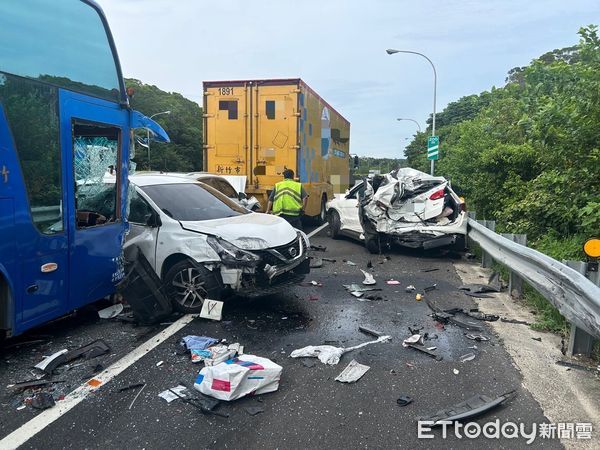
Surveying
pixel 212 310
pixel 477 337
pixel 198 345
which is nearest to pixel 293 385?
pixel 198 345

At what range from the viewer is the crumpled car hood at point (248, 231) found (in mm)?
5535

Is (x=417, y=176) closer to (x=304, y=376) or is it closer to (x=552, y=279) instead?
(x=552, y=279)

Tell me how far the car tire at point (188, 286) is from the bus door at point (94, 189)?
2.10 ft

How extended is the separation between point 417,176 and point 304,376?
7099 millimetres

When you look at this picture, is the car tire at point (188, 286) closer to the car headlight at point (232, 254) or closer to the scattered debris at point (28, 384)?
the car headlight at point (232, 254)

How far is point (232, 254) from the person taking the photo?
17.7 ft

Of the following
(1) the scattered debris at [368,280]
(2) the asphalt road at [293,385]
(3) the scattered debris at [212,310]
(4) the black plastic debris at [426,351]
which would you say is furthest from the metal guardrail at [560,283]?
(3) the scattered debris at [212,310]

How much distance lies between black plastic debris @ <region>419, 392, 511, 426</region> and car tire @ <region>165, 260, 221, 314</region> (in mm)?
2915

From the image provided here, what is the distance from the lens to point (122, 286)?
5367mm

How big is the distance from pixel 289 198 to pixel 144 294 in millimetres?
4439

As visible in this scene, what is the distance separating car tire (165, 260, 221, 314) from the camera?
18.1 ft

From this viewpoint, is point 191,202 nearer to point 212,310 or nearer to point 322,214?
point 212,310

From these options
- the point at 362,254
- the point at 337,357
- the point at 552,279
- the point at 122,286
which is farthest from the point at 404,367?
the point at 362,254

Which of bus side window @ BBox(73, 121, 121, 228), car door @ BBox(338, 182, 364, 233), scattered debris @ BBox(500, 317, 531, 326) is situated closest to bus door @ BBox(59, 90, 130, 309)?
bus side window @ BBox(73, 121, 121, 228)
